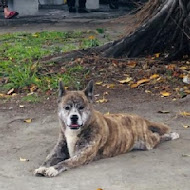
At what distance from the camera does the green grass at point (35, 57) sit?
9.66m

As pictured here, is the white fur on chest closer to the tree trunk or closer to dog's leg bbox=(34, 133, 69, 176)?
dog's leg bbox=(34, 133, 69, 176)

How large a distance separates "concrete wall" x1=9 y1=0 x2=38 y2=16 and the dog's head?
41.7 ft

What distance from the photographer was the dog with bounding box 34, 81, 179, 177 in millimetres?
6273

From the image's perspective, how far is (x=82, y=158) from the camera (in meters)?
6.30

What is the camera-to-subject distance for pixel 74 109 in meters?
6.32

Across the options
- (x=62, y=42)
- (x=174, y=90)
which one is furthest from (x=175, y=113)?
(x=62, y=42)

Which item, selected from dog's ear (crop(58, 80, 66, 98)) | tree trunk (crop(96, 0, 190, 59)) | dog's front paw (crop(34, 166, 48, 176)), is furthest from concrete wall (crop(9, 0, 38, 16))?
dog's front paw (crop(34, 166, 48, 176))

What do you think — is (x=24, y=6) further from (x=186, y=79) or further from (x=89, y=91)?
(x=89, y=91)

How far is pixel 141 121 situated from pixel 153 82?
106 inches

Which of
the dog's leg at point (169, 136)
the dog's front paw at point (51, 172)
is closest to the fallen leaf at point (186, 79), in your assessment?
the dog's leg at point (169, 136)

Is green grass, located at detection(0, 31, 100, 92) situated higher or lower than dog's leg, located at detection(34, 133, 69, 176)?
lower

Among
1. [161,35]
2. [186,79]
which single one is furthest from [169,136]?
[161,35]

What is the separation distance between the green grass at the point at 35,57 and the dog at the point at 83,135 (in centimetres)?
290

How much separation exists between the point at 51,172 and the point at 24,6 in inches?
530
